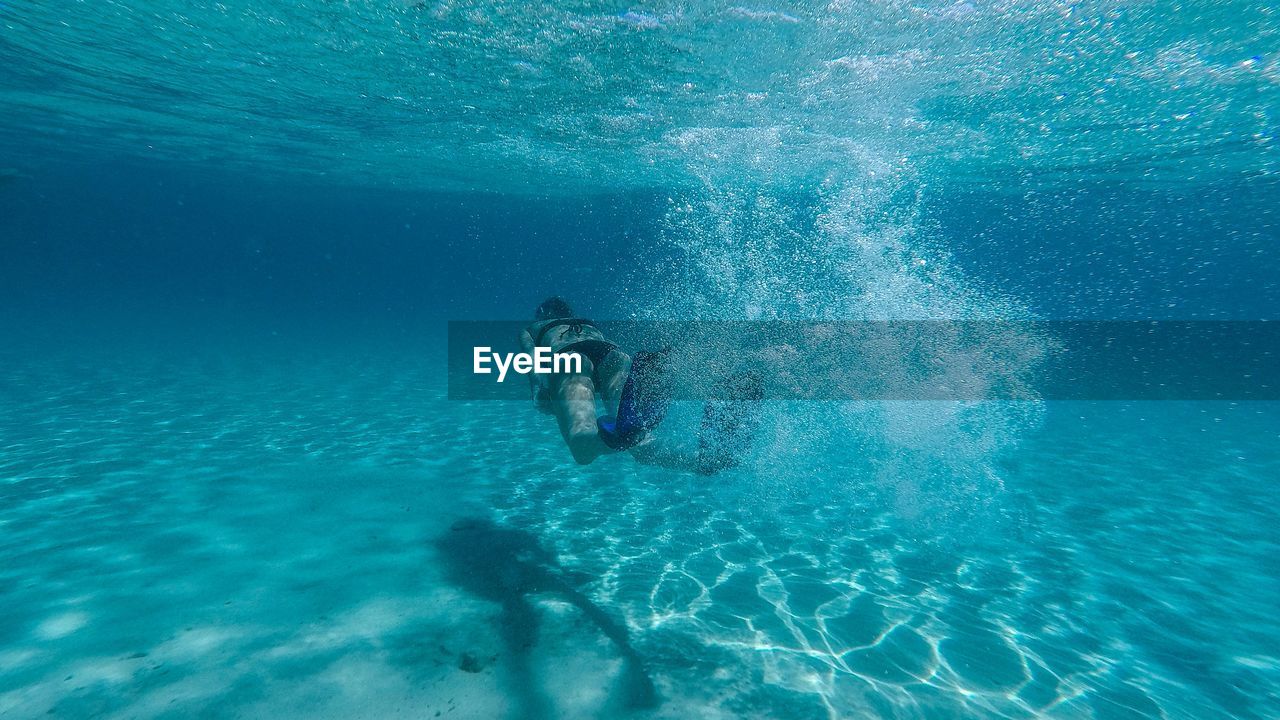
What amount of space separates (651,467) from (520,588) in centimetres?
556

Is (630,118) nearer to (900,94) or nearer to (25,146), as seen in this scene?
(900,94)

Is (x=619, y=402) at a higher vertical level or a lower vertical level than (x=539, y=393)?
higher

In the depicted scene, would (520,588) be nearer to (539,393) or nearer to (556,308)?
(539,393)

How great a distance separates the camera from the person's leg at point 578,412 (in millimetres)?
5844

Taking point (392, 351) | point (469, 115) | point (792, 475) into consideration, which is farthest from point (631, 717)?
point (392, 351)

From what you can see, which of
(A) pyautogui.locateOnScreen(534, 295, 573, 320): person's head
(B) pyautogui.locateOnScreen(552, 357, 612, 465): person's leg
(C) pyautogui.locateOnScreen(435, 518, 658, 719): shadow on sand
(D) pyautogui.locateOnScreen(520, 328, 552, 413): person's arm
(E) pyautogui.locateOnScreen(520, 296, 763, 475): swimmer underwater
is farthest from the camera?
(A) pyautogui.locateOnScreen(534, 295, 573, 320): person's head

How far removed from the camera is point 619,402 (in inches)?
240

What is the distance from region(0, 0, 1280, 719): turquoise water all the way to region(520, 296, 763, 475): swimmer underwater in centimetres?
165

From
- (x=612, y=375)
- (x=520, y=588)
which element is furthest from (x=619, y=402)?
(x=520, y=588)

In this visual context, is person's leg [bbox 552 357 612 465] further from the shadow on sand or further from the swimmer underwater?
the shadow on sand

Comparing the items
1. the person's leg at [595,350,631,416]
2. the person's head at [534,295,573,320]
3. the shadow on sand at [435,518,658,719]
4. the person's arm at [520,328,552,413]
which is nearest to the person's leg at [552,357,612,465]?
the person's leg at [595,350,631,416]

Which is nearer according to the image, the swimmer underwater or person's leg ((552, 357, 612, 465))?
the swimmer underwater

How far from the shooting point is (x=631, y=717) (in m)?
4.11

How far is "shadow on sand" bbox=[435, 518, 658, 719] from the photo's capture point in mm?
4379
